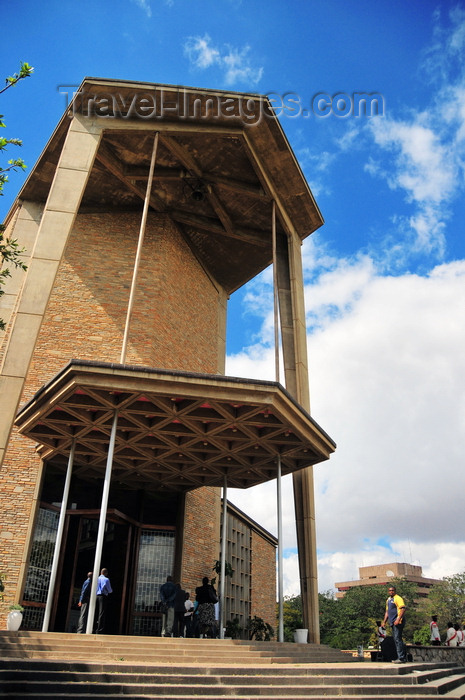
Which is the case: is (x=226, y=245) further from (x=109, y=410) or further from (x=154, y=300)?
(x=109, y=410)

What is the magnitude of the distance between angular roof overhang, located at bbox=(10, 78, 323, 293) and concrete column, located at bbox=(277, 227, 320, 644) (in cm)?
107

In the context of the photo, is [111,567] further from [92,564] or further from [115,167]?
[115,167]

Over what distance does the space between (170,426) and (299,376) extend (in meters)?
5.25

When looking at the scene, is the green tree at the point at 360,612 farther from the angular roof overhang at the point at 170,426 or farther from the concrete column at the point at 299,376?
the angular roof overhang at the point at 170,426

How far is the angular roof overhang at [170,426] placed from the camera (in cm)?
1032

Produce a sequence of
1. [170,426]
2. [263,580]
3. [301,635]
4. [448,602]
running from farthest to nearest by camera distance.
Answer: [448,602]
[263,580]
[301,635]
[170,426]

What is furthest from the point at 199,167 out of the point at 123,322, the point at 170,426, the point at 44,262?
the point at 170,426

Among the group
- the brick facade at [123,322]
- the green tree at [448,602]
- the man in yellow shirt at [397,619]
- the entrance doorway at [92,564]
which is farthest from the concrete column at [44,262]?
the green tree at [448,602]

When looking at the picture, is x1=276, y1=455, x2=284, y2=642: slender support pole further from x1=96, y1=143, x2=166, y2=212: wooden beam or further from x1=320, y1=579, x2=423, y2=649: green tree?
x1=320, y1=579, x2=423, y2=649: green tree

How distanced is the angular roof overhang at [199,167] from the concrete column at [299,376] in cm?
107

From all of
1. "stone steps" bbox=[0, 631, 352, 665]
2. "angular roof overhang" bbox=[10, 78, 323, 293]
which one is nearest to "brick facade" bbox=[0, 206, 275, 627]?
"angular roof overhang" bbox=[10, 78, 323, 293]

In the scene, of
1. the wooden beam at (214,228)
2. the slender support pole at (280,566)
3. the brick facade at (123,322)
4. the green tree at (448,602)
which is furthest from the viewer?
the green tree at (448,602)

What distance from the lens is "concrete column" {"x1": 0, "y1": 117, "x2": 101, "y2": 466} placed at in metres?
11.1

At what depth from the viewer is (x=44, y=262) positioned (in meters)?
12.2
